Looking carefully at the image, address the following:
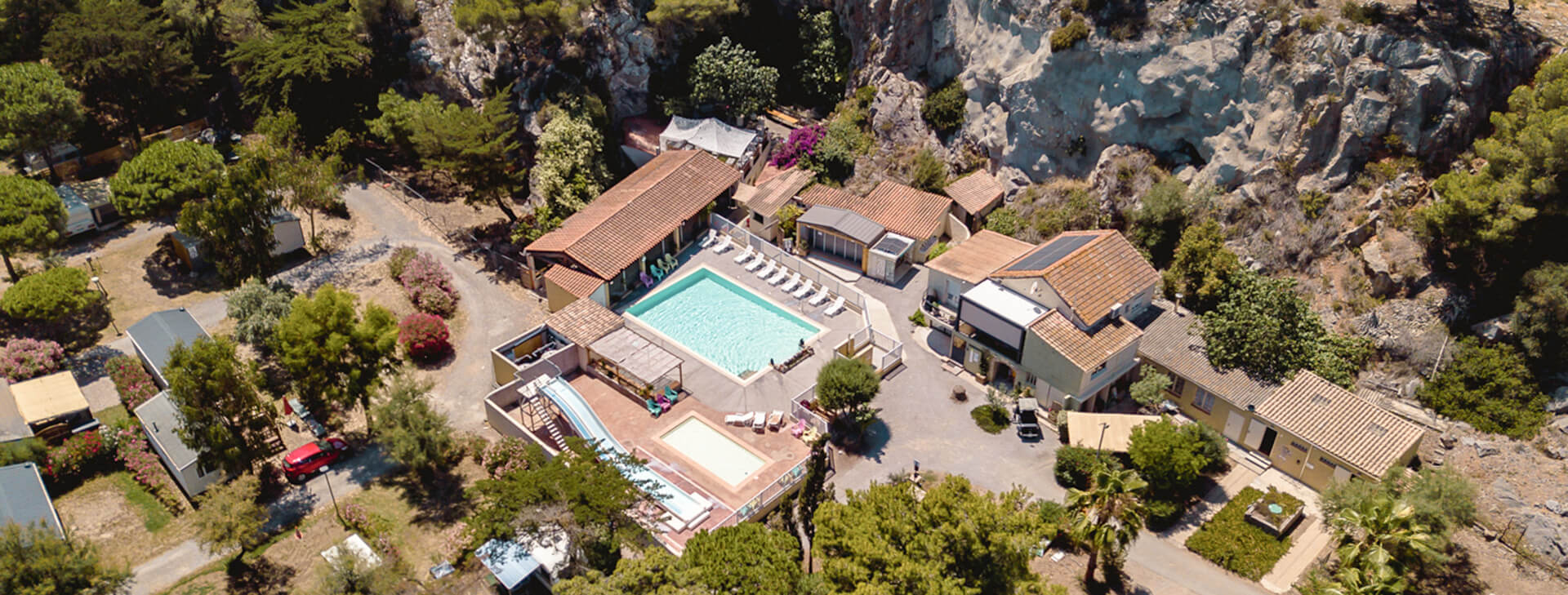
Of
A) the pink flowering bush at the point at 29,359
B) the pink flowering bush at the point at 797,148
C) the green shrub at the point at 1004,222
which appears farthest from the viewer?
the pink flowering bush at the point at 797,148

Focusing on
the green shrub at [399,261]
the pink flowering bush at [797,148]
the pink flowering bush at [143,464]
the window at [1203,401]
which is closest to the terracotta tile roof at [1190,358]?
the window at [1203,401]

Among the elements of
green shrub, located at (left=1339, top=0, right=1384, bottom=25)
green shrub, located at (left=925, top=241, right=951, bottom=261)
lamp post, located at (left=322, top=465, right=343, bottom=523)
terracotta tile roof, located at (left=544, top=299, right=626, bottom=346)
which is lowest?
lamp post, located at (left=322, top=465, right=343, bottom=523)

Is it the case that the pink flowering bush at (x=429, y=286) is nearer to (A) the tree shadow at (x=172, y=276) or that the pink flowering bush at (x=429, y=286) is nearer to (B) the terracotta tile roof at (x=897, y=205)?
(A) the tree shadow at (x=172, y=276)

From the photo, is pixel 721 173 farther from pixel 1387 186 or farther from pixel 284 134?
pixel 1387 186

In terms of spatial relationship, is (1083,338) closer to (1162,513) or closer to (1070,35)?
(1162,513)

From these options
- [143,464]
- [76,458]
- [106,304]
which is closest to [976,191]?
[143,464]

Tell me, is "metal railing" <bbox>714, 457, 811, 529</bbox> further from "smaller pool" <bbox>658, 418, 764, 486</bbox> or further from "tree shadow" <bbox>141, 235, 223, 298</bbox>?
"tree shadow" <bbox>141, 235, 223, 298</bbox>

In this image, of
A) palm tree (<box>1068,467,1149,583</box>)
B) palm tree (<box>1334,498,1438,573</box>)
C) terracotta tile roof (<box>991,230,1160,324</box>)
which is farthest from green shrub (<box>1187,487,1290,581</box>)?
terracotta tile roof (<box>991,230,1160,324</box>)
